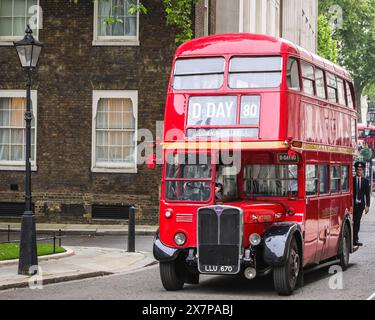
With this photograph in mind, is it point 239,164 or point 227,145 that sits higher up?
point 227,145

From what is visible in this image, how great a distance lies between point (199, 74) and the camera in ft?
50.7

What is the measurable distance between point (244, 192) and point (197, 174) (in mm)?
1428

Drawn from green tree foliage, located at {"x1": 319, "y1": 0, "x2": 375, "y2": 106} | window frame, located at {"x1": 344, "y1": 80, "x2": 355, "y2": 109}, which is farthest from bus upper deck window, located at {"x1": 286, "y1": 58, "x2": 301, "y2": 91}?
green tree foliage, located at {"x1": 319, "y1": 0, "x2": 375, "y2": 106}

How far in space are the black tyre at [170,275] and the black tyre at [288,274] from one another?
1.56m

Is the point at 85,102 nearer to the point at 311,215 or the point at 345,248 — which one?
the point at 345,248

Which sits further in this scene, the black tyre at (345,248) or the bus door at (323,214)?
the black tyre at (345,248)

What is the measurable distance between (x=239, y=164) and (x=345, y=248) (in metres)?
4.12

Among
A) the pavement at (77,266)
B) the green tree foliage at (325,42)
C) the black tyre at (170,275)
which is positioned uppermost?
the green tree foliage at (325,42)

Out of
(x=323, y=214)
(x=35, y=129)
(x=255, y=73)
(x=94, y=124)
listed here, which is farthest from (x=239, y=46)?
(x=35, y=129)

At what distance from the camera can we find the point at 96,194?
2950 centimetres

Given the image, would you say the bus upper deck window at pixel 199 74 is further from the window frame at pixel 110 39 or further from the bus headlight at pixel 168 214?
the window frame at pixel 110 39

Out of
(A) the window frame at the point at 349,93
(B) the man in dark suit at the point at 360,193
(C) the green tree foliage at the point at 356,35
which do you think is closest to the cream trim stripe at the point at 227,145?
(A) the window frame at the point at 349,93

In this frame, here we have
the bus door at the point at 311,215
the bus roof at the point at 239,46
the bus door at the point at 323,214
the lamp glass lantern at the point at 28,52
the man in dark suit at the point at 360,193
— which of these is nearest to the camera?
the bus roof at the point at 239,46

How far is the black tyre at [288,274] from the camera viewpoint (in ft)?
47.4
